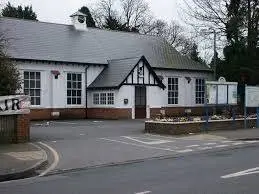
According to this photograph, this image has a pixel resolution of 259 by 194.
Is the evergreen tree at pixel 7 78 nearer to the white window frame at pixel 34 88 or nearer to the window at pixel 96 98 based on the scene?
the white window frame at pixel 34 88

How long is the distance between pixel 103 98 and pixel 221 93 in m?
14.1

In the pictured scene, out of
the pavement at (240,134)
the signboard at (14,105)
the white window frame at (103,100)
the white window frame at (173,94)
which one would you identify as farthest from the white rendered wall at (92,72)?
the signboard at (14,105)

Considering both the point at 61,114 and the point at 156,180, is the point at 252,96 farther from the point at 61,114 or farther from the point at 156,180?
the point at 156,180

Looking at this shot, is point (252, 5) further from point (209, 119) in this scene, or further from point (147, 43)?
point (209, 119)

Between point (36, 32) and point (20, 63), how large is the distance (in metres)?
4.73

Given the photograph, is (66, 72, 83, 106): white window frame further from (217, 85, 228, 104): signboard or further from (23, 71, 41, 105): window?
(217, 85, 228, 104): signboard

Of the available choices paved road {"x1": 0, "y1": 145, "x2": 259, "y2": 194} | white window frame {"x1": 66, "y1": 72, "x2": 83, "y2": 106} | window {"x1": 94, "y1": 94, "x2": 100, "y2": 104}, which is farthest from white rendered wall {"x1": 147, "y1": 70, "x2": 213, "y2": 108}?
paved road {"x1": 0, "y1": 145, "x2": 259, "y2": 194}

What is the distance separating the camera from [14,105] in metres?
19.0

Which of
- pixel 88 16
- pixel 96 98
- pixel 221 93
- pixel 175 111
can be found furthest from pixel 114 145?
pixel 88 16

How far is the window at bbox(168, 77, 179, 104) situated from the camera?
143ft

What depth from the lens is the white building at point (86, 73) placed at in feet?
120

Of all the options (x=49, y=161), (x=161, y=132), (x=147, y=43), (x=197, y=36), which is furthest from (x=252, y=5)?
(x=49, y=161)

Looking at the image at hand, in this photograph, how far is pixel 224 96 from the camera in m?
26.0

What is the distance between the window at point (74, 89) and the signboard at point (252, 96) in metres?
15.3
